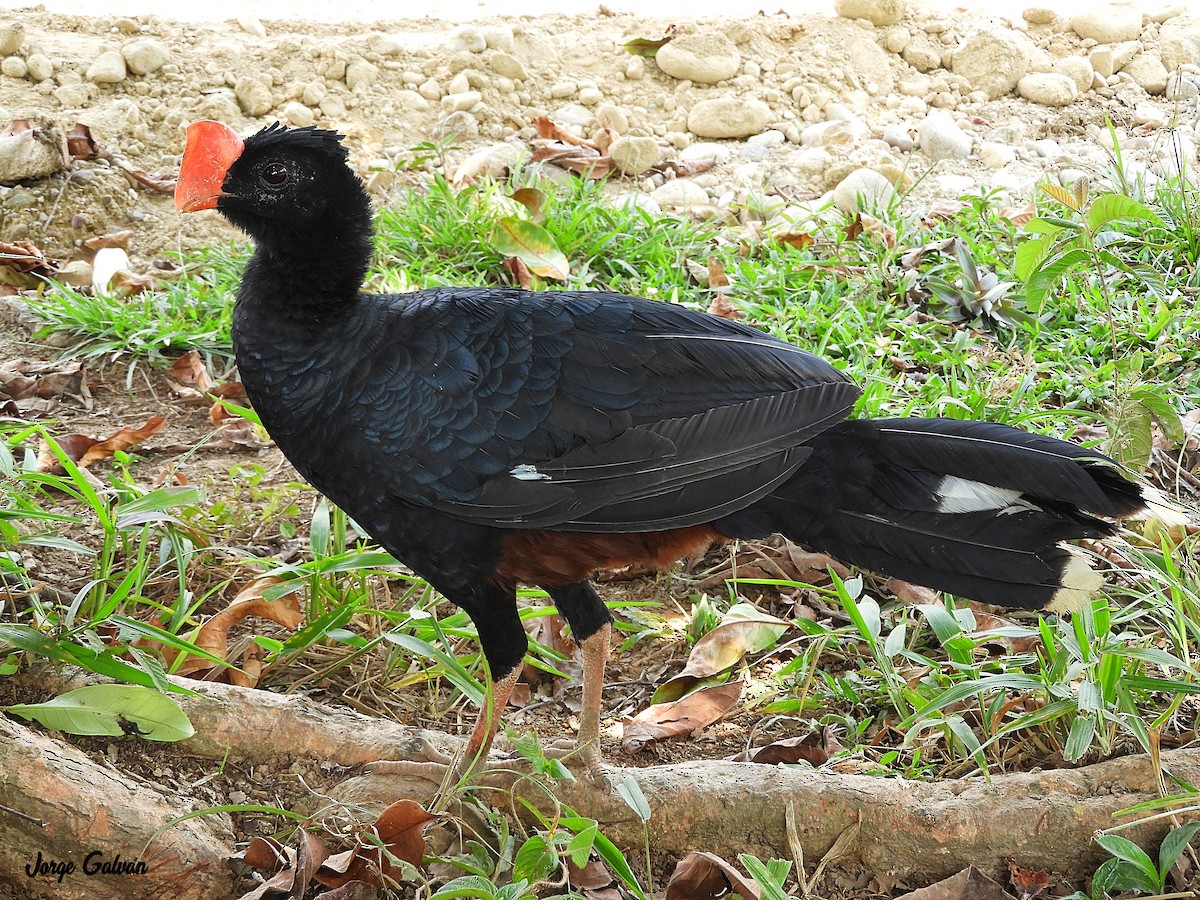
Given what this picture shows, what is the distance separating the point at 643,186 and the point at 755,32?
2085mm

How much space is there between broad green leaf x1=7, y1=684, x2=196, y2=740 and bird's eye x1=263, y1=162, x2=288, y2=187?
1.28 meters

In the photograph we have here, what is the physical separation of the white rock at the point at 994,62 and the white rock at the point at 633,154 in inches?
102

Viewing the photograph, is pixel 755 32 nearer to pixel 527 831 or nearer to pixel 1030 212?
pixel 1030 212

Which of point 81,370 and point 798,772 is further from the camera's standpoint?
point 81,370

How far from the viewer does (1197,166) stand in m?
6.41

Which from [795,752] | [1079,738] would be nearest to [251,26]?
[795,752]

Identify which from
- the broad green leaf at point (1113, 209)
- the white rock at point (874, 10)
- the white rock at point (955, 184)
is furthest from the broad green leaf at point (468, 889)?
the white rock at point (874, 10)

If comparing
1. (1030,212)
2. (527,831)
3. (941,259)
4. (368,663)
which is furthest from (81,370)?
(1030,212)

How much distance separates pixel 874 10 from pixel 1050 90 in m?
1.40

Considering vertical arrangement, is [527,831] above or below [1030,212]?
below

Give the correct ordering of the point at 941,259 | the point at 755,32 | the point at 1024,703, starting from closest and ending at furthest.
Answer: the point at 1024,703 → the point at 941,259 → the point at 755,32

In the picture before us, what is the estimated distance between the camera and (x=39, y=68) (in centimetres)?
690

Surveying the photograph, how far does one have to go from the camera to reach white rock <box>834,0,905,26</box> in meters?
8.06

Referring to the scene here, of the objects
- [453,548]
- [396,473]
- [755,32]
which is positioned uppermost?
[755,32]
